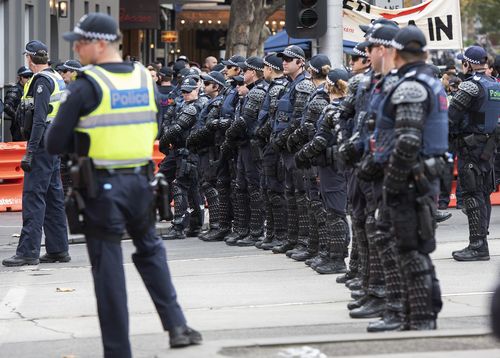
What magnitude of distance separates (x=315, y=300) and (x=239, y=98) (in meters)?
5.21

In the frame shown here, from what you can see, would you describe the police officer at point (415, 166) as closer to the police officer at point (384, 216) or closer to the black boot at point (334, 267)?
the police officer at point (384, 216)

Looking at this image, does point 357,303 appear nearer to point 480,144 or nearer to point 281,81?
point 480,144

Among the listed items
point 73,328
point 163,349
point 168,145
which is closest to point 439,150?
point 163,349

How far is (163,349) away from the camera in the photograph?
8641 millimetres

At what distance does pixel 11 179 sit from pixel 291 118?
7.91 m

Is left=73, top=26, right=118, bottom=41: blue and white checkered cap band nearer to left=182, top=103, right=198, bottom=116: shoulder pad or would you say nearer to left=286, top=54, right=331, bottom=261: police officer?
left=286, top=54, right=331, bottom=261: police officer

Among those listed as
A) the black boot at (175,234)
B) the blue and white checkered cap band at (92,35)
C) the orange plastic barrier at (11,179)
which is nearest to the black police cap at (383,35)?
the blue and white checkered cap band at (92,35)

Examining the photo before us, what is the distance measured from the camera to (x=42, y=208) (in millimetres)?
13891

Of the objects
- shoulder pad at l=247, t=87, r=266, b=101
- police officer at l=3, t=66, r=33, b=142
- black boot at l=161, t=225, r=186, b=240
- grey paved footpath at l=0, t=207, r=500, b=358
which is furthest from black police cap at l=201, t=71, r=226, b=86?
police officer at l=3, t=66, r=33, b=142

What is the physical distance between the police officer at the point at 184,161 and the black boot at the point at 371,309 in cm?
691

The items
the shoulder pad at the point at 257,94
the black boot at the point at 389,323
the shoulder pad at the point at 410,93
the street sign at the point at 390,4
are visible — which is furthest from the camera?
the street sign at the point at 390,4

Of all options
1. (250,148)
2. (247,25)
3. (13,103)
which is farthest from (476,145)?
(247,25)

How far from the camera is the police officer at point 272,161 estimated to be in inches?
581

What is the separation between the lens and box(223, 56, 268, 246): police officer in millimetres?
15297
